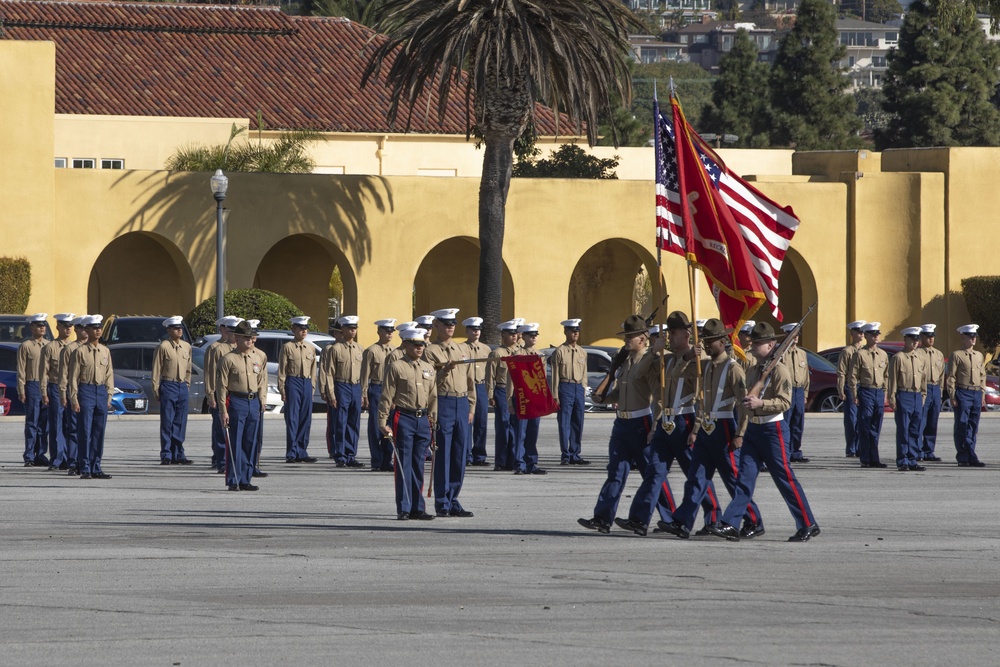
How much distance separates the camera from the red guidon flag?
17031 mm

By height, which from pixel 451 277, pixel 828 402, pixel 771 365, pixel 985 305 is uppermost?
pixel 451 277

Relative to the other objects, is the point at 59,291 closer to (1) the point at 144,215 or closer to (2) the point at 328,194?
(1) the point at 144,215

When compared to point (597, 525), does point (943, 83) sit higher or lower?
higher

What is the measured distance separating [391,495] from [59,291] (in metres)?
21.6

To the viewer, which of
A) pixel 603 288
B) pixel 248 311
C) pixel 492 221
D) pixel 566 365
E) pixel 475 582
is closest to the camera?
pixel 475 582

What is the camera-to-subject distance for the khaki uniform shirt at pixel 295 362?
2156 cm

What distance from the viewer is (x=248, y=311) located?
113 ft

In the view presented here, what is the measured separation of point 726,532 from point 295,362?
9.52 m

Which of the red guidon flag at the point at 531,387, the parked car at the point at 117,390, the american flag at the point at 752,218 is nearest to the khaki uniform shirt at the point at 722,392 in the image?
the american flag at the point at 752,218

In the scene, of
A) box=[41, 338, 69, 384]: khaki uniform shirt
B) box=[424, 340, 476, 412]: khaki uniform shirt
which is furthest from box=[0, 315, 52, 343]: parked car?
box=[424, 340, 476, 412]: khaki uniform shirt

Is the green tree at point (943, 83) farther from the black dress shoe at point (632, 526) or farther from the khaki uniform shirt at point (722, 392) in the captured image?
the black dress shoe at point (632, 526)

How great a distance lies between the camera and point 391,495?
17016 mm

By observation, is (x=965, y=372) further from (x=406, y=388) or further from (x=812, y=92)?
(x=812, y=92)

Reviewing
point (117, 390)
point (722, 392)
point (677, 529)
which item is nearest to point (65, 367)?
point (117, 390)
